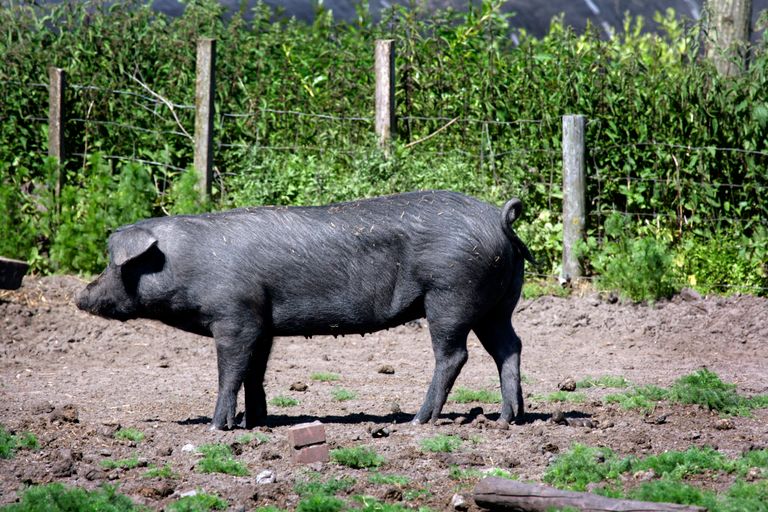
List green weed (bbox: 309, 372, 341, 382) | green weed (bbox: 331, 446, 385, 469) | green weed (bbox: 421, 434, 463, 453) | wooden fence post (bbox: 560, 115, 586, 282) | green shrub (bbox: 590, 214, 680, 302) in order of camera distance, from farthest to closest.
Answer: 1. wooden fence post (bbox: 560, 115, 586, 282)
2. green shrub (bbox: 590, 214, 680, 302)
3. green weed (bbox: 309, 372, 341, 382)
4. green weed (bbox: 421, 434, 463, 453)
5. green weed (bbox: 331, 446, 385, 469)

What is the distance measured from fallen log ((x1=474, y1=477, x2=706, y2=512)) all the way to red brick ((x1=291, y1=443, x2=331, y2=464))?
1.07 metres

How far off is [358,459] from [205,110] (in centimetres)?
636

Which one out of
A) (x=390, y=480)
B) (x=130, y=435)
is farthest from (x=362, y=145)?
(x=390, y=480)

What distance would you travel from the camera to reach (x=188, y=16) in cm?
1276

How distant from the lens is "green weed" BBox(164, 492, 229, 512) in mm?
5144

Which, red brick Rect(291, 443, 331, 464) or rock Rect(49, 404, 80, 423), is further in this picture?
rock Rect(49, 404, 80, 423)

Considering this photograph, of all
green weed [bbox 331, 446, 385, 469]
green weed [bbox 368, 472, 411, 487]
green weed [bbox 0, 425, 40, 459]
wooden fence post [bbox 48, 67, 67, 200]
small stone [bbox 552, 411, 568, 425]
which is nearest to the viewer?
green weed [bbox 368, 472, 411, 487]

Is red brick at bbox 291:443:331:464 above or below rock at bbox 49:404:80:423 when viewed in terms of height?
above

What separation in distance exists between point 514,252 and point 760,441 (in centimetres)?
177

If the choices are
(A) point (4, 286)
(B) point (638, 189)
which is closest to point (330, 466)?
(A) point (4, 286)

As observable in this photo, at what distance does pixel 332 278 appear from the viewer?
7.00 m

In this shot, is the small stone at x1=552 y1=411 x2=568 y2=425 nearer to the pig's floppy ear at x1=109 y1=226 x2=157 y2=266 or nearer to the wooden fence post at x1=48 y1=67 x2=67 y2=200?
the pig's floppy ear at x1=109 y1=226 x2=157 y2=266

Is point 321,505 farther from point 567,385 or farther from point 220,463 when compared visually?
point 567,385

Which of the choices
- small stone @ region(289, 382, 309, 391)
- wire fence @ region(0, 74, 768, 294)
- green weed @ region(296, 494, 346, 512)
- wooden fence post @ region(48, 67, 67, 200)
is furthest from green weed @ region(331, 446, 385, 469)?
wooden fence post @ region(48, 67, 67, 200)
